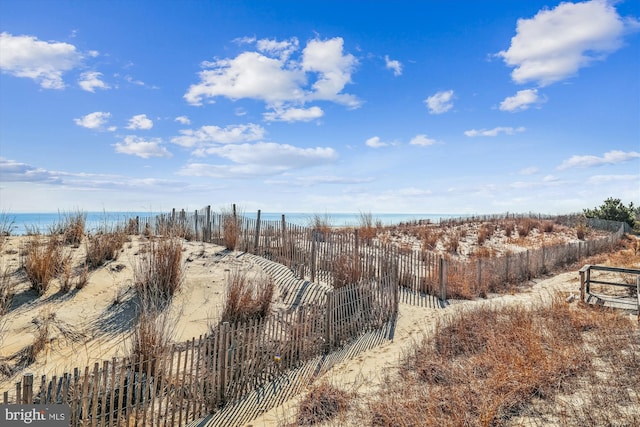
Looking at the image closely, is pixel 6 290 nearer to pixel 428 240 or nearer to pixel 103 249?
pixel 103 249

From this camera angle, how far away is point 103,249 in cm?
957

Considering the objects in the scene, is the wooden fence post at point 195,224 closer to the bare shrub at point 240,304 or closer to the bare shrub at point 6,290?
the bare shrub at point 6,290

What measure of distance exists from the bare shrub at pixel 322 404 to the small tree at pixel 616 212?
116 ft

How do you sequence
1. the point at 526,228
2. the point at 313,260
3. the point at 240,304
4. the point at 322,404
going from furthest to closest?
the point at 526,228 < the point at 313,260 < the point at 240,304 < the point at 322,404

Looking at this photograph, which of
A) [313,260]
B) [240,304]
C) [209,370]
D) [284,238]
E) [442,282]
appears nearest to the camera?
[209,370]

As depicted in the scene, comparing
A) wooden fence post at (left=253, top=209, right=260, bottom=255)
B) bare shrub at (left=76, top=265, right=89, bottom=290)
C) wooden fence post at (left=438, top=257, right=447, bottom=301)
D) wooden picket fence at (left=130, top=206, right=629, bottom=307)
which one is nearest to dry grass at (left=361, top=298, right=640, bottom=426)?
wooden picket fence at (left=130, top=206, right=629, bottom=307)

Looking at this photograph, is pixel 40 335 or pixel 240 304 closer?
pixel 40 335

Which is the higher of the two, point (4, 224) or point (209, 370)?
point (4, 224)

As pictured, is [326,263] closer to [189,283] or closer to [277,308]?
[277,308]

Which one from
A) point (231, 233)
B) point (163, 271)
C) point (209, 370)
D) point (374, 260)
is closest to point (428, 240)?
point (374, 260)

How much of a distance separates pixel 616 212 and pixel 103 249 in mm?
37226

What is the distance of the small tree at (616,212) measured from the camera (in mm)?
29922

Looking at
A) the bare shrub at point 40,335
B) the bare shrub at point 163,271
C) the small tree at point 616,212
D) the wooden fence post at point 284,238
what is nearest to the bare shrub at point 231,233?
the wooden fence post at point 284,238

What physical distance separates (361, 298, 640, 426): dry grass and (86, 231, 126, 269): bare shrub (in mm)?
7970
